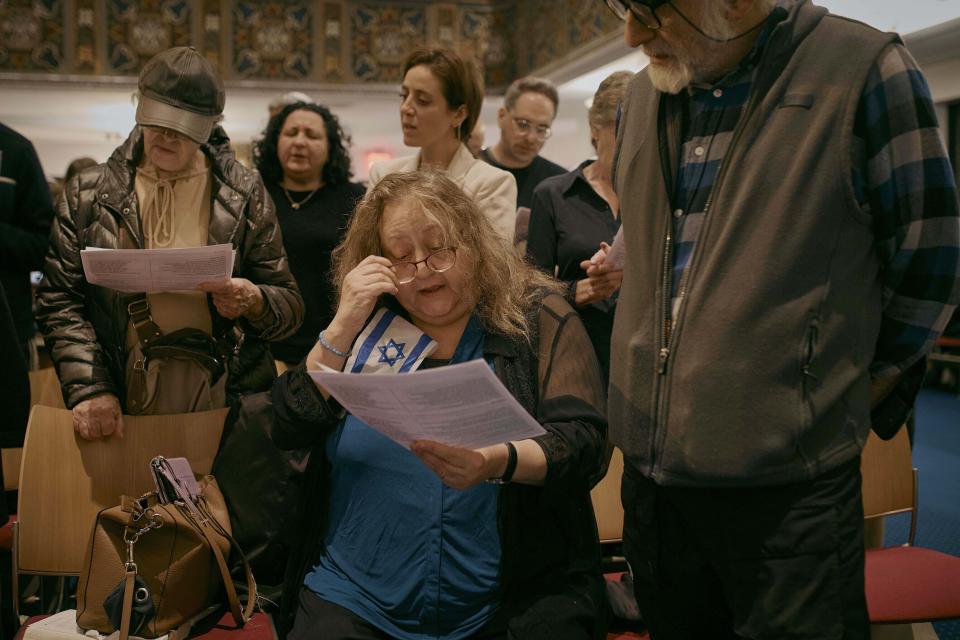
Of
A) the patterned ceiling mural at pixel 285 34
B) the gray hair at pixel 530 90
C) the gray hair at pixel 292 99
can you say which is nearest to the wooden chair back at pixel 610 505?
the gray hair at pixel 292 99

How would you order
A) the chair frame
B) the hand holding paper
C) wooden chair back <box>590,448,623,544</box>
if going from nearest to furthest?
the chair frame
the hand holding paper
wooden chair back <box>590,448,623,544</box>

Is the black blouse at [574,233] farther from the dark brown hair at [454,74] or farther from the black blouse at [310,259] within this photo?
the black blouse at [310,259]

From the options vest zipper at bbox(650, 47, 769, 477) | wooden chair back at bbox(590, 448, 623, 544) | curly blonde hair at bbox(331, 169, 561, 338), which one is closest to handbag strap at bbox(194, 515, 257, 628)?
curly blonde hair at bbox(331, 169, 561, 338)

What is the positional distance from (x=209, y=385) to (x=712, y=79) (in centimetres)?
182

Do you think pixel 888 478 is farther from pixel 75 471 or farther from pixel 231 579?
pixel 75 471

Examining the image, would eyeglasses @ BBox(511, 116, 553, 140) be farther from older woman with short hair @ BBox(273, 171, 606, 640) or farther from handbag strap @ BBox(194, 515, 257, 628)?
handbag strap @ BBox(194, 515, 257, 628)

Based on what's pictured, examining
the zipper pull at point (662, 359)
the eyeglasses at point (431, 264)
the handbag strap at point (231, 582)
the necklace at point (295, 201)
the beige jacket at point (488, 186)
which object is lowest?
the handbag strap at point (231, 582)

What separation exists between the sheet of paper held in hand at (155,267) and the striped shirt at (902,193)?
4.51 ft

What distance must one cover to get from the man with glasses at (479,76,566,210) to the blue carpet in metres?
2.58

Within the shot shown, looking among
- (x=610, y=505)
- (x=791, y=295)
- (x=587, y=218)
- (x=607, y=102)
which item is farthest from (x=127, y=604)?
(x=607, y=102)

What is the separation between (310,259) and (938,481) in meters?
4.35

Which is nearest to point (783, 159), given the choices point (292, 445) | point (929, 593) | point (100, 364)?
point (292, 445)

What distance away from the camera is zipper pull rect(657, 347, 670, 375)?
5.17 feet

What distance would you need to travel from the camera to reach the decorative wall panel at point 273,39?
33.5ft
